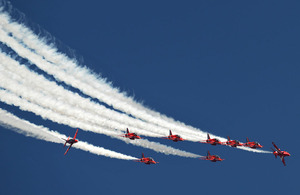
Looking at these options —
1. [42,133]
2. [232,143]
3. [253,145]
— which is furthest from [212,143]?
[42,133]

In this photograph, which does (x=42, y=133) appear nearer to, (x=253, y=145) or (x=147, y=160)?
(x=147, y=160)

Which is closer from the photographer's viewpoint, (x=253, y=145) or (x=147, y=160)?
(x=147, y=160)

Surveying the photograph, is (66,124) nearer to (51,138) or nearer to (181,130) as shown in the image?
(51,138)

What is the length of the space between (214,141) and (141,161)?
12.3 metres

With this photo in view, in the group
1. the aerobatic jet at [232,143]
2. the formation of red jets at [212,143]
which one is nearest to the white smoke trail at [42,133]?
the formation of red jets at [212,143]

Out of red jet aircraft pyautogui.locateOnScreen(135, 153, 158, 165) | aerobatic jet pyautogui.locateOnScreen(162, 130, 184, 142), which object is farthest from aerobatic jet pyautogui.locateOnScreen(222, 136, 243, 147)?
red jet aircraft pyautogui.locateOnScreen(135, 153, 158, 165)

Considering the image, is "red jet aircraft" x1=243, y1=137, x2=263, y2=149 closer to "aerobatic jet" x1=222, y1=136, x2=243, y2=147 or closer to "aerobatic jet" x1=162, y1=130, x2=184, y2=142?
"aerobatic jet" x1=222, y1=136, x2=243, y2=147

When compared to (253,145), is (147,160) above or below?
below

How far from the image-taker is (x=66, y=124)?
57.1m

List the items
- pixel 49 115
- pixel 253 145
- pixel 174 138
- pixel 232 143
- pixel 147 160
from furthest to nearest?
pixel 253 145
pixel 232 143
pixel 147 160
pixel 174 138
pixel 49 115

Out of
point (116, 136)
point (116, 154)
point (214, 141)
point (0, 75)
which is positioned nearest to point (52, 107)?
point (0, 75)

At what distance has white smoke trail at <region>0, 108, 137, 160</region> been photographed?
185 ft

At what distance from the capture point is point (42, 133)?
61.3 metres

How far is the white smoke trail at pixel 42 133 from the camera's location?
5631 centimetres
